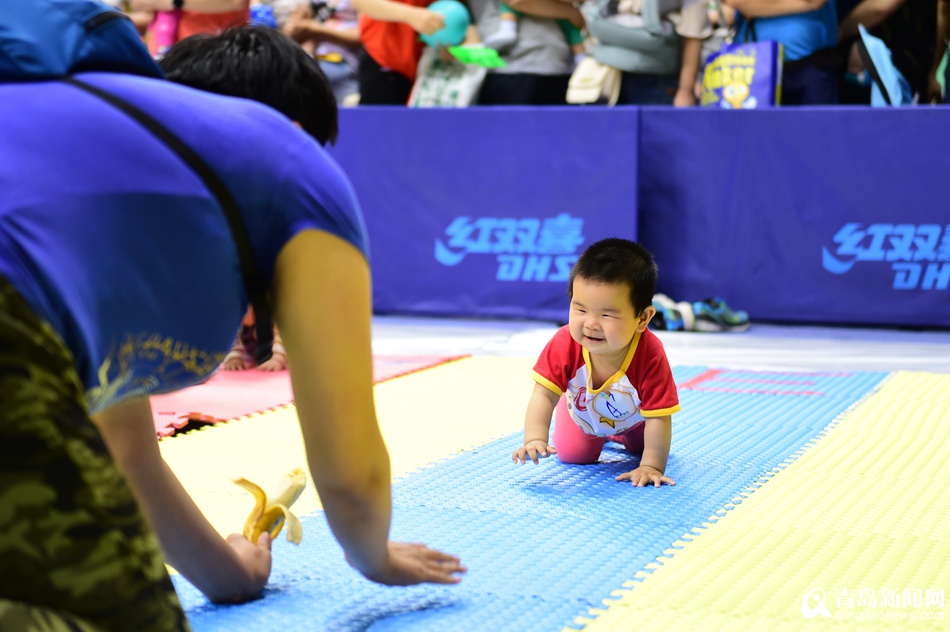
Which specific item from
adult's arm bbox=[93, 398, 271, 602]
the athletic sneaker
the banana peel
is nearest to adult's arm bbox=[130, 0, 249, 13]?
the athletic sneaker

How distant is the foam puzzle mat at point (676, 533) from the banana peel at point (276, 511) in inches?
4.1

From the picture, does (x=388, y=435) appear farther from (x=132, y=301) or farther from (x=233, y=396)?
(x=132, y=301)

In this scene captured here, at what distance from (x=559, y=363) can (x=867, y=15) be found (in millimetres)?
3880

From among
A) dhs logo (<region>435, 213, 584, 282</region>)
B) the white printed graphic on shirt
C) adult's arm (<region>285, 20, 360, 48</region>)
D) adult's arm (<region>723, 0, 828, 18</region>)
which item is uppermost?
adult's arm (<region>723, 0, 828, 18</region>)

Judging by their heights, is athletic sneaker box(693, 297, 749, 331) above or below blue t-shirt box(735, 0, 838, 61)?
below

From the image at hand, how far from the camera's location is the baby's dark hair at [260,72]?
1.33 metres

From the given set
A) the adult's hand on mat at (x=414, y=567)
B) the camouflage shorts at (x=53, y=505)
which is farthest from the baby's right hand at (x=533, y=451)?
the camouflage shorts at (x=53, y=505)

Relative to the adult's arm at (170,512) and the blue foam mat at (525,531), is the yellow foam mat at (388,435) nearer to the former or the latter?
the blue foam mat at (525,531)

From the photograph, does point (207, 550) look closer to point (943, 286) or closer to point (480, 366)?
point (480, 366)

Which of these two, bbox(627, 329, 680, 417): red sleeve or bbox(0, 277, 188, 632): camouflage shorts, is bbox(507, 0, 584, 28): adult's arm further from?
bbox(0, 277, 188, 632): camouflage shorts

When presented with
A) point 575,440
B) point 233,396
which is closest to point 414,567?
point 575,440

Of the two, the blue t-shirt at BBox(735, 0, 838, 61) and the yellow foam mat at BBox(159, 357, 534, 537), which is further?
the blue t-shirt at BBox(735, 0, 838, 61)

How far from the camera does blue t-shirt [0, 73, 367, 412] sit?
1046 mm

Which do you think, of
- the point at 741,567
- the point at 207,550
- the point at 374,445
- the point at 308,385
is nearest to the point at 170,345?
the point at 308,385
